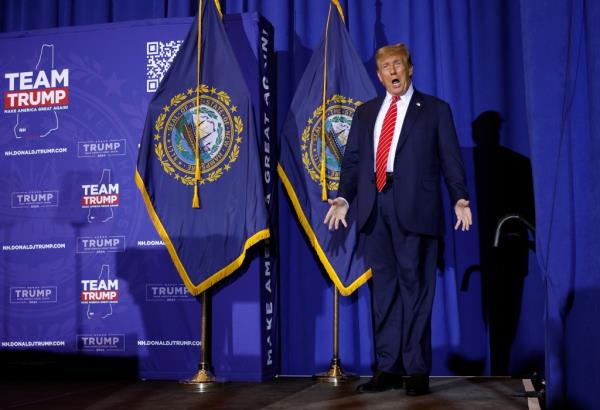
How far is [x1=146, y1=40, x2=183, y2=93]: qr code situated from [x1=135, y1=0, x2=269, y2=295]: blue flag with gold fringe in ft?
0.87

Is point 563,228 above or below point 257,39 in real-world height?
below

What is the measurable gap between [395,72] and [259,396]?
1620mm

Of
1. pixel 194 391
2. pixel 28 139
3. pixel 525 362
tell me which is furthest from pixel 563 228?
pixel 28 139

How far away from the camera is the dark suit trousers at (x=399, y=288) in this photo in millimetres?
3461

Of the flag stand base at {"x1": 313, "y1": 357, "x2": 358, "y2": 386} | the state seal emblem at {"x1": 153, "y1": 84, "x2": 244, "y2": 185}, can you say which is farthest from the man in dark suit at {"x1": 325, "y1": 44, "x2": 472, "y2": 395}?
the state seal emblem at {"x1": 153, "y1": 84, "x2": 244, "y2": 185}

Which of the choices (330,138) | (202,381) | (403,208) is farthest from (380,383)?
(330,138)

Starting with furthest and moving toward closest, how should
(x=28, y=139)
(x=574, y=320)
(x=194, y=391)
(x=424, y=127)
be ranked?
(x=28, y=139) < (x=194, y=391) < (x=424, y=127) < (x=574, y=320)

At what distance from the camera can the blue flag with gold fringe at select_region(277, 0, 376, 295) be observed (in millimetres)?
4129

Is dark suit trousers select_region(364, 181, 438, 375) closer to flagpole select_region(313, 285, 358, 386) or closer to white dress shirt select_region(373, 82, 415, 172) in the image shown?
white dress shirt select_region(373, 82, 415, 172)

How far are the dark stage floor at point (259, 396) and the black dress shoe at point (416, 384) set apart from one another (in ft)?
0.12

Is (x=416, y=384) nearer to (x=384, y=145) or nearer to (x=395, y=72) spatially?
(x=384, y=145)

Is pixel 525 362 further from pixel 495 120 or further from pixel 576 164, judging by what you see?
pixel 576 164

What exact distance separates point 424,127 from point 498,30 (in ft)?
3.90

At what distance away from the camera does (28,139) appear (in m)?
4.55
